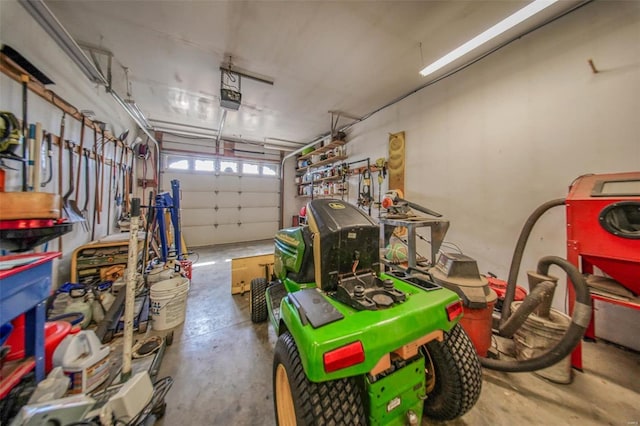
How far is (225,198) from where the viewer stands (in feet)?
22.8

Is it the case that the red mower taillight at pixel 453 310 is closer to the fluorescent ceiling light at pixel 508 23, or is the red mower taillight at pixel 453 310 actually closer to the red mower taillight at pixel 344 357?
the red mower taillight at pixel 344 357

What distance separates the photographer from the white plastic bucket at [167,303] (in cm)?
219

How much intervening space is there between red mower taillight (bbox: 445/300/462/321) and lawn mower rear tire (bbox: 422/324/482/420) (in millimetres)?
192

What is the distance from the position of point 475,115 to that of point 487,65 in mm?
639

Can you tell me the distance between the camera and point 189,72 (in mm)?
3203

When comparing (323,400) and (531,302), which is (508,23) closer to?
(531,302)

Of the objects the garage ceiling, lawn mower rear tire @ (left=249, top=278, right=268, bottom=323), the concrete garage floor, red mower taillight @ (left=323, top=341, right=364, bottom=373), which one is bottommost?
the concrete garage floor

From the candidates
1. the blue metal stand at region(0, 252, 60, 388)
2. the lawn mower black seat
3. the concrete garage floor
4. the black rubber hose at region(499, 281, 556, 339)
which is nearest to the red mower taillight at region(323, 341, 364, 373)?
the lawn mower black seat

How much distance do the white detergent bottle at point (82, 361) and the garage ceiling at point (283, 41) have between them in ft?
10.3

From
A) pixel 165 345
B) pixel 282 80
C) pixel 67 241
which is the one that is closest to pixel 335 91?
pixel 282 80

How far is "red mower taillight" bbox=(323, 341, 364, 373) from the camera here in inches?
31.1

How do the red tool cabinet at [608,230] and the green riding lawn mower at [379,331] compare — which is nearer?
the green riding lawn mower at [379,331]

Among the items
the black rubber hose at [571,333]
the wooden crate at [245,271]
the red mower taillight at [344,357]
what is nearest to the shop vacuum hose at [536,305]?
the black rubber hose at [571,333]

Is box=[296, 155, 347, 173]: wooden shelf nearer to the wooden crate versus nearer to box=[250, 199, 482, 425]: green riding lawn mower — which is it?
the wooden crate
